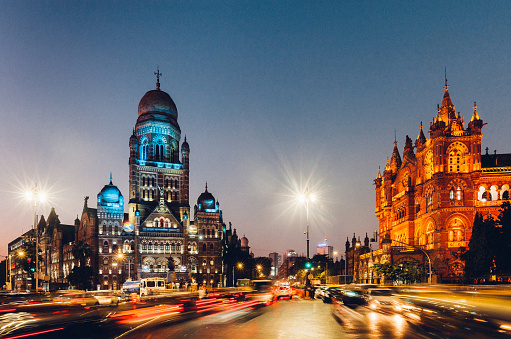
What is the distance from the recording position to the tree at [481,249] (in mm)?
51188

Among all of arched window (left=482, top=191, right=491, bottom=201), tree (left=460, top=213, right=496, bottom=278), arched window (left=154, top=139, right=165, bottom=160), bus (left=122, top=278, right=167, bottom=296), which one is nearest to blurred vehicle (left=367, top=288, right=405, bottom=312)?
tree (left=460, top=213, right=496, bottom=278)

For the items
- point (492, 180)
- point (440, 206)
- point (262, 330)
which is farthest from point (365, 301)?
point (492, 180)

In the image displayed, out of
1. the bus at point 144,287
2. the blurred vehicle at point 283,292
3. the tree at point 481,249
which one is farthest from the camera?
the tree at point 481,249

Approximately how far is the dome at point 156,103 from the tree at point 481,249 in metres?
75.9

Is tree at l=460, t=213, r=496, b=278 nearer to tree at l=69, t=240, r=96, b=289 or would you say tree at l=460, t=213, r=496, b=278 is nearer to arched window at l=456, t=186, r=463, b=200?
arched window at l=456, t=186, r=463, b=200

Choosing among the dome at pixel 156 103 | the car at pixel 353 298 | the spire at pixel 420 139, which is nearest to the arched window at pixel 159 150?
the dome at pixel 156 103

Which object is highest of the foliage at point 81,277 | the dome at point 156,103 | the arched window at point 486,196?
the dome at point 156,103

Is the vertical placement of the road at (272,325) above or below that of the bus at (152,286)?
above

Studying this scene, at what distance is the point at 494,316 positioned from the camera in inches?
856

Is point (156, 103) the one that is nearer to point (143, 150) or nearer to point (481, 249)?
point (143, 150)

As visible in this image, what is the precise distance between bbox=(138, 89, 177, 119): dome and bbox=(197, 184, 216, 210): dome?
21.1 m

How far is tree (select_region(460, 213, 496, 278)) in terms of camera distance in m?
51.2

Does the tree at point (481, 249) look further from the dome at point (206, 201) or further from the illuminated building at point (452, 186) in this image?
the dome at point (206, 201)

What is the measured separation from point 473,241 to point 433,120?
1897cm
